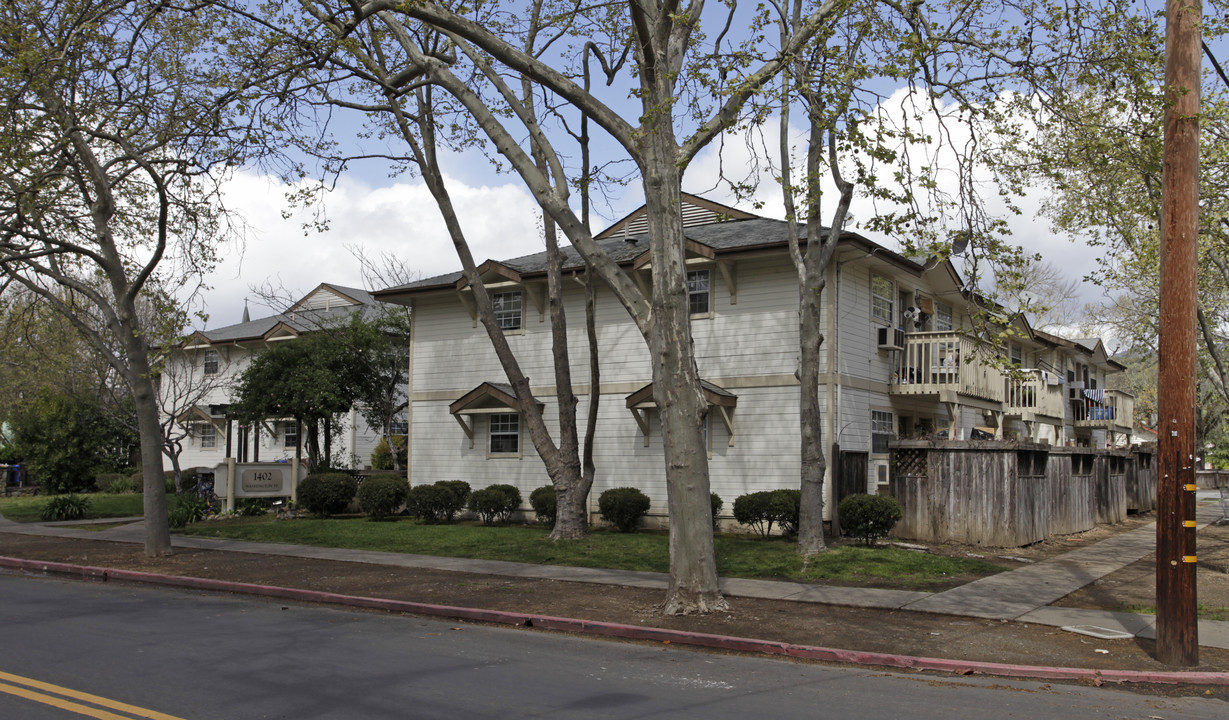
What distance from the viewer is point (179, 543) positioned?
1959 centimetres

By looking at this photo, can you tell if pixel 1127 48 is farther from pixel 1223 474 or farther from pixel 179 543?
pixel 1223 474

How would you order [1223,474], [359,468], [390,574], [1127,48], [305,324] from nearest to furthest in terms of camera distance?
[1127,48] → [390,574] → [359,468] → [305,324] → [1223,474]

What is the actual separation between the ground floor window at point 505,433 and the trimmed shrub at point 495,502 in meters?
1.38

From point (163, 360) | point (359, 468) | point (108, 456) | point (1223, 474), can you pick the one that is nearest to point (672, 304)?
point (163, 360)

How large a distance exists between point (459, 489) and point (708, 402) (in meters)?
7.41

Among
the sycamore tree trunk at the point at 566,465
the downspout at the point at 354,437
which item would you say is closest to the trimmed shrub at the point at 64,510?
the downspout at the point at 354,437

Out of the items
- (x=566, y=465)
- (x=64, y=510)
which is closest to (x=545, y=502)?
(x=566, y=465)

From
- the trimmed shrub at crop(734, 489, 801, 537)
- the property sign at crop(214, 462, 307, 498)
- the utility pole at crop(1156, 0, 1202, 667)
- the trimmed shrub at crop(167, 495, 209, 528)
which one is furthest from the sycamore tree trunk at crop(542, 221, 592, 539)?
the utility pole at crop(1156, 0, 1202, 667)

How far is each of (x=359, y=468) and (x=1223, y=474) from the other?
5071cm

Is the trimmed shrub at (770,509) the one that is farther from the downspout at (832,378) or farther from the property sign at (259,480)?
the property sign at (259,480)

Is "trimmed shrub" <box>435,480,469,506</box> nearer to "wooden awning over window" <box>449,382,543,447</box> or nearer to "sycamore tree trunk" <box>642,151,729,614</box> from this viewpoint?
"wooden awning over window" <box>449,382,543,447</box>

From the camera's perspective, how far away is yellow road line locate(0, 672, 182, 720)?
6.46m

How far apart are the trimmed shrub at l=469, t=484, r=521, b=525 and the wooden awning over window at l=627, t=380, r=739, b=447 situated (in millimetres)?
3772

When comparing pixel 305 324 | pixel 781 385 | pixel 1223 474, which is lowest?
pixel 1223 474
